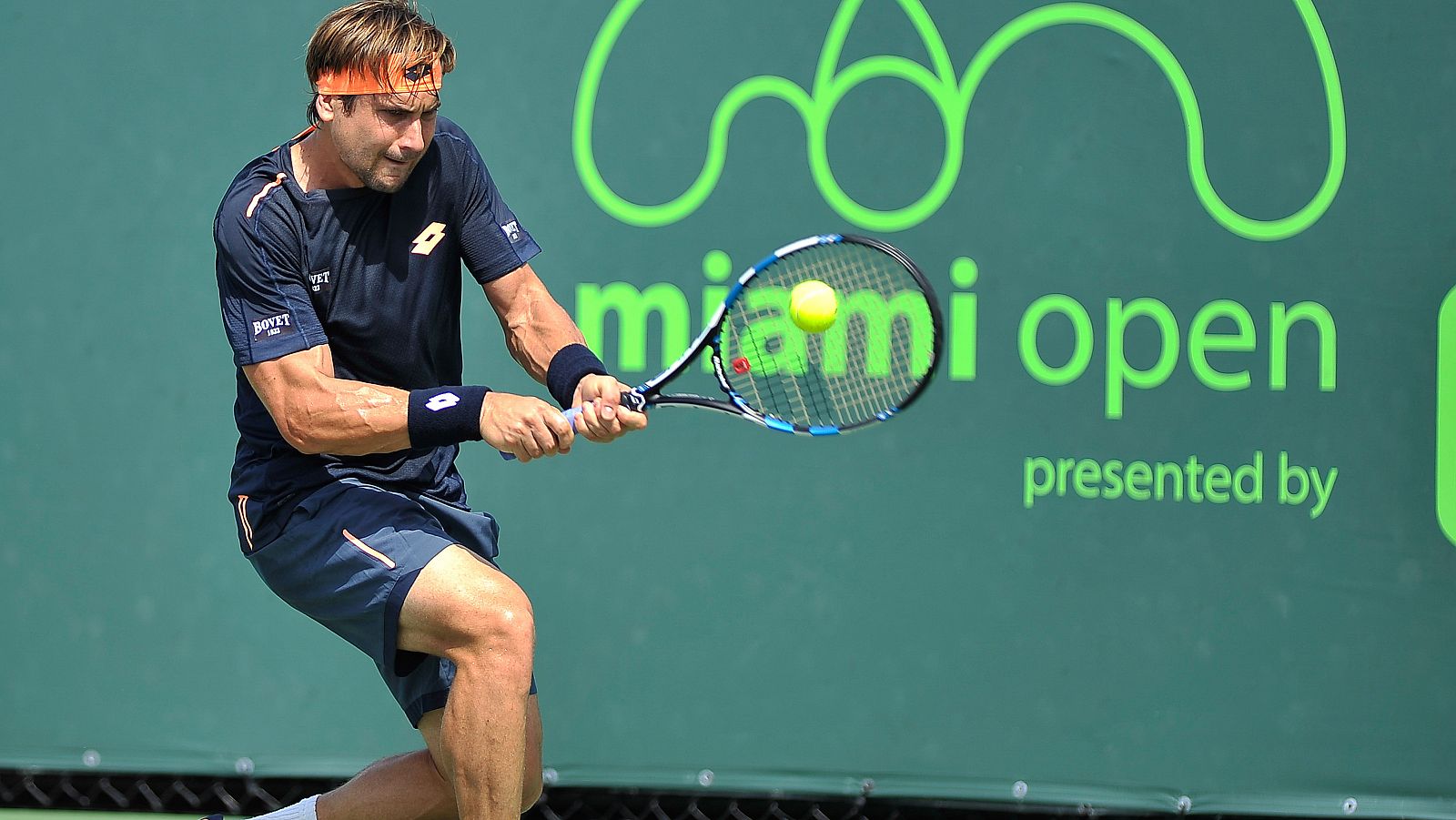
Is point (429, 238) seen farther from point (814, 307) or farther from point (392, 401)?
point (814, 307)

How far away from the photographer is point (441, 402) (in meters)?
2.27

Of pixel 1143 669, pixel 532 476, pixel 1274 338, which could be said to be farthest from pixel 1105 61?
pixel 532 476

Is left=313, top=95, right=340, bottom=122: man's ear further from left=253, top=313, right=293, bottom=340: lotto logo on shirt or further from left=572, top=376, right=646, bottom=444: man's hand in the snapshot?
left=572, top=376, right=646, bottom=444: man's hand

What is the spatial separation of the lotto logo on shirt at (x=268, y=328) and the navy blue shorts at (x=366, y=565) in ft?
0.93

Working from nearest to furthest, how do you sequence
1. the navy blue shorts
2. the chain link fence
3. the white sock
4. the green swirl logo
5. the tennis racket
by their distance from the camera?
the navy blue shorts → the white sock → the tennis racket → the green swirl logo → the chain link fence

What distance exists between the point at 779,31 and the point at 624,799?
5.62 ft

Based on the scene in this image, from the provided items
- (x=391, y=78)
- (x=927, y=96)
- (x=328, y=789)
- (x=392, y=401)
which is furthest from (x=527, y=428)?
(x=328, y=789)

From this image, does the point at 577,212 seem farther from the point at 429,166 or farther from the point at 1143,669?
the point at 1143,669

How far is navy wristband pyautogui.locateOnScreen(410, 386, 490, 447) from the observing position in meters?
2.26

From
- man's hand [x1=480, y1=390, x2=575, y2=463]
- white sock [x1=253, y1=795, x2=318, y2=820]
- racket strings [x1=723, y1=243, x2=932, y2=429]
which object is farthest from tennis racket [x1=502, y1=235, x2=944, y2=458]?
white sock [x1=253, y1=795, x2=318, y2=820]

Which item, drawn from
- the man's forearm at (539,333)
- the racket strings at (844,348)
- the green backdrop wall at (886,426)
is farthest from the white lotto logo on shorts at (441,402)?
the green backdrop wall at (886,426)

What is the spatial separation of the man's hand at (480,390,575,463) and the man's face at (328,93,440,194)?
45 centimetres

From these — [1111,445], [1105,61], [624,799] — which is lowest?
[624,799]

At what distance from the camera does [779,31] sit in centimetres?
317
